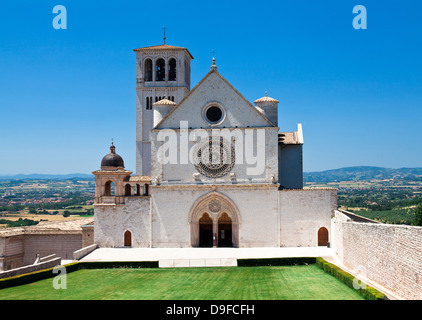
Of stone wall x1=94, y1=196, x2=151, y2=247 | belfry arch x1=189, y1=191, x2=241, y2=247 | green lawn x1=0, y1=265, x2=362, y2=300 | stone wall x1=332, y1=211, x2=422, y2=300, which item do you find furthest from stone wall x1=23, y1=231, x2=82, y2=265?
stone wall x1=332, y1=211, x2=422, y2=300

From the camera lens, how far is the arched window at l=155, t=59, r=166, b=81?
56.1m

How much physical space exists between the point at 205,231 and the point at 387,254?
21.2 m

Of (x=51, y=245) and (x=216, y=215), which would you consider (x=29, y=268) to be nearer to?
(x=51, y=245)

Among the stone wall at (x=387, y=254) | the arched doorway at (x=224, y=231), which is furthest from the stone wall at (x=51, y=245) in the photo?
the stone wall at (x=387, y=254)

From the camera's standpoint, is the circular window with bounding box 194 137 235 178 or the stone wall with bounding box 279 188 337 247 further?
the circular window with bounding box 194 137 235 178

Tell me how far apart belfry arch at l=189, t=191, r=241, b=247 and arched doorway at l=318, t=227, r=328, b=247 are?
22.8 feet

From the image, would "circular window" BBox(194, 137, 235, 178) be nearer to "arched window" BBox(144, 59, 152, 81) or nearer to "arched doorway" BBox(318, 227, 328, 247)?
"arched doorway" BBox(318, 227, 328, 247)

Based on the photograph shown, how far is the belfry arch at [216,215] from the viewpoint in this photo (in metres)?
41.6

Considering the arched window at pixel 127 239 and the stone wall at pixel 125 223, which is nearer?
the stone wall at pixel 125 223

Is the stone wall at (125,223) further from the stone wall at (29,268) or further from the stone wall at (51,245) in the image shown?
the stone wall at (29,268)

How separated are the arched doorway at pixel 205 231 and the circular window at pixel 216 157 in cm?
384

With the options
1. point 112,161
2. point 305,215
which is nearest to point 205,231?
point 305,215

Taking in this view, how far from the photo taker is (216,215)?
137 feet

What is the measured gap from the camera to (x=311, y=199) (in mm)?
40781
